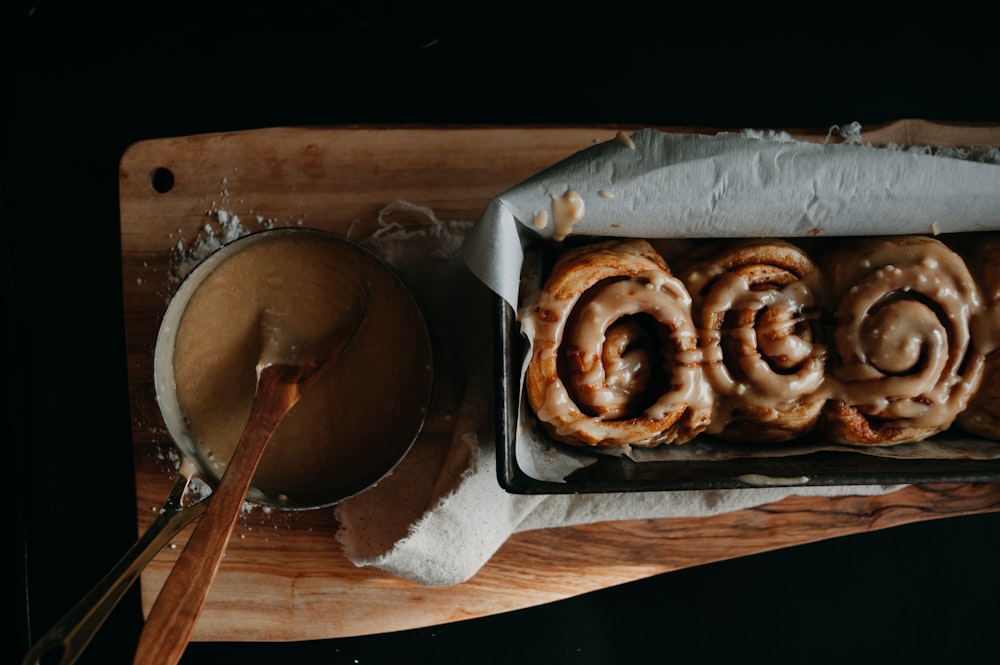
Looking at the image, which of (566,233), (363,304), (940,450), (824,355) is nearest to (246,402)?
(363,304)

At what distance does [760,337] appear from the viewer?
1.06 m

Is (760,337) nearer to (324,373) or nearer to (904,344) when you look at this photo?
(904,344)

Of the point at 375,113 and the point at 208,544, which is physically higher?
the point at 375,113

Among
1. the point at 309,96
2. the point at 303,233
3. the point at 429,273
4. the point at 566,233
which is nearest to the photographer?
the point at 566,233

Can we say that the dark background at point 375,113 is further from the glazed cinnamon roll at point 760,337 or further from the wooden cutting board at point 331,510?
the glazed cinnamon roll at point 760,337

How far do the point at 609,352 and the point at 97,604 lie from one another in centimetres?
72

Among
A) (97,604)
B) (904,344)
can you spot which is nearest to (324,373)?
(97,604)

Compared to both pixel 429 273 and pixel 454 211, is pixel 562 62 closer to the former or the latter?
pixel 454 211

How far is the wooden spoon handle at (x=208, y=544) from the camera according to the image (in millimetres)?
922

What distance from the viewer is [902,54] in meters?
1.51

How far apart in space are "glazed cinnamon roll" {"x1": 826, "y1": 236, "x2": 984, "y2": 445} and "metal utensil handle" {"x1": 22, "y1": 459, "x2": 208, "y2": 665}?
3.00 feet

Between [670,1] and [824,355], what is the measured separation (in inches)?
31.7

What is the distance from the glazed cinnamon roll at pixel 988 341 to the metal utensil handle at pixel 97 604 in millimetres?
1094

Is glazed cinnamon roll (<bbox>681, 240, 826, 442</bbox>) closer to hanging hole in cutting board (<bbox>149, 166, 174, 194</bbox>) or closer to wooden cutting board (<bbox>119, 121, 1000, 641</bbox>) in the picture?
wooden cutting board (<bbox>119, 121, 1000, 641</bbox>)
